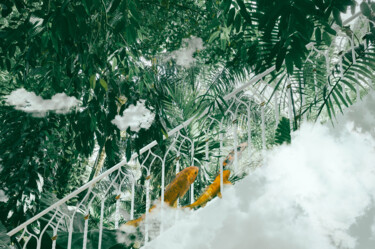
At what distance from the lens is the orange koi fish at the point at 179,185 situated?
2639 mm

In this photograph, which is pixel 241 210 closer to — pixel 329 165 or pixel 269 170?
pixel 269 170

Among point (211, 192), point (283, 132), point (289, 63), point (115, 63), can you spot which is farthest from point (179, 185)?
point (289, 63)

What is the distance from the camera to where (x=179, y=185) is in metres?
2.73

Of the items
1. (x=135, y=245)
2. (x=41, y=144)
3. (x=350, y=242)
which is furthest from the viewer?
(x=41, y=144)

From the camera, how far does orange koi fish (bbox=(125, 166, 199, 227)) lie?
2.64 m

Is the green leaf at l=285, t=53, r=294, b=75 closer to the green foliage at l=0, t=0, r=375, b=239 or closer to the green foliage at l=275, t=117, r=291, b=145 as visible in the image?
the green foliage at l=0, t=0, r=375, b=239

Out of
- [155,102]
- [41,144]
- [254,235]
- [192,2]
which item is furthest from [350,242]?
[192,2]

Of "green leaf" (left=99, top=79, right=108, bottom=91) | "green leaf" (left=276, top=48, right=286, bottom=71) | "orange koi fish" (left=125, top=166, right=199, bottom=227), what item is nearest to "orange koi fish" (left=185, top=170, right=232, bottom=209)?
"orange koi fish" (left=125, top=166, right=199, bottom=227)

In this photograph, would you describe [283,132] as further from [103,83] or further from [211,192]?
[103,83]

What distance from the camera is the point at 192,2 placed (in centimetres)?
528

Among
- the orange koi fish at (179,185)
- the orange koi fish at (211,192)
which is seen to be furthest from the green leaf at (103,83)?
the orange koi fish at (211,192)

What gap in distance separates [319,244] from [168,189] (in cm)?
111

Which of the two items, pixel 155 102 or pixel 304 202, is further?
pixel 155 102

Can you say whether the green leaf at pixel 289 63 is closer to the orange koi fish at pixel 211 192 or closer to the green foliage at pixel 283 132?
the green foliage at pixel 283 132
